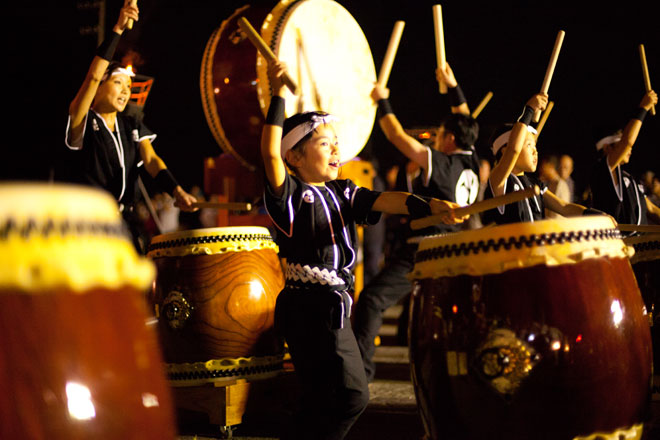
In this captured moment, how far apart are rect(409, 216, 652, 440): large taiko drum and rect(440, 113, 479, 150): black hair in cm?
164

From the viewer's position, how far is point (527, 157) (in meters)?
2.29

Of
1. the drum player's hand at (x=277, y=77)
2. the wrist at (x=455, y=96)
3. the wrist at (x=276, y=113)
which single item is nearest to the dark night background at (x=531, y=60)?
the wrist at (x=455, y=96)

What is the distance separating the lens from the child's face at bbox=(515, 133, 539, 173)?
2.26 m

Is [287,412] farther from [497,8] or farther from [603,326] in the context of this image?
[497,8]

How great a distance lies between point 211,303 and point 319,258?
2.01 feet

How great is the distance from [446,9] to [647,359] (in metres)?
5.18

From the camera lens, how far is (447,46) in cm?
606

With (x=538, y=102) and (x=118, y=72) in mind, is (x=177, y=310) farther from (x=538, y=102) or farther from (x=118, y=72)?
(x=538, y=102)

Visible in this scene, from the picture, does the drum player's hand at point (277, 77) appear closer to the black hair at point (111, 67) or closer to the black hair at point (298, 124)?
the black hair at point (298, 124)

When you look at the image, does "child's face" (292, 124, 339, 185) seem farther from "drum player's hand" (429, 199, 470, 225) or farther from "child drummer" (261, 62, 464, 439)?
"drum player's hand" (429, 199, 470, 225)

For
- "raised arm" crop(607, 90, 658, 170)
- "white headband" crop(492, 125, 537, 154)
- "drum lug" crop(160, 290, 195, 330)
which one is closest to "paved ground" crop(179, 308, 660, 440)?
"drum lug" crop(160, 290, 195, 330)

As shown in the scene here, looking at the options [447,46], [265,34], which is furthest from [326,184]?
[447,46]

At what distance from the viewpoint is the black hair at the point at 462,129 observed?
118 inches

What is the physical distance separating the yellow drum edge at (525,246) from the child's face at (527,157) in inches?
36.1
